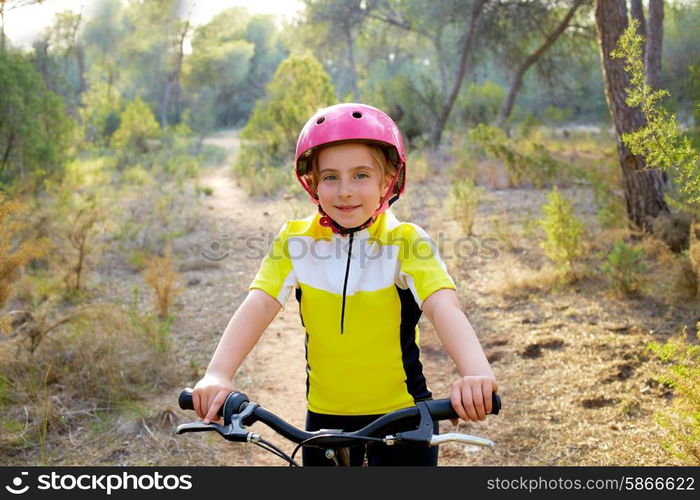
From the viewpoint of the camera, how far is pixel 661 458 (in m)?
3.75

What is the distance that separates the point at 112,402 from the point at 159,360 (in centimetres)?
66

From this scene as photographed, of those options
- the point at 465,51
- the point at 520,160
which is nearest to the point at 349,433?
the point at 520,160

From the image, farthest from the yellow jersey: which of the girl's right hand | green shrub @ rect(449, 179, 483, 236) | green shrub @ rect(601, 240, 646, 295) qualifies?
green shrub @ rect(449, 179, 483, 236)

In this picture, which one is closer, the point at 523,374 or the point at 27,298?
the point at 523,374

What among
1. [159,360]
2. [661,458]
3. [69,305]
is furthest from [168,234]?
[661,458]

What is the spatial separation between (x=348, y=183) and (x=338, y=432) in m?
0.96

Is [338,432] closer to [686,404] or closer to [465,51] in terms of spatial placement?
[686,404]

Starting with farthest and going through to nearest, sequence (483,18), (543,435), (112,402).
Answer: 1. (483,18)
2. (112,402)
3. (543,435)

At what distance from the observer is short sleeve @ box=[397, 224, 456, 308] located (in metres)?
2.26

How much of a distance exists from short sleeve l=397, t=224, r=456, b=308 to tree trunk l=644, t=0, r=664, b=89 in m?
7.66

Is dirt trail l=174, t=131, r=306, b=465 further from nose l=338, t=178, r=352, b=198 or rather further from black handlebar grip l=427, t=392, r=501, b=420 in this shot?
black handlebar grip l=427, t=392, r=501, b=420

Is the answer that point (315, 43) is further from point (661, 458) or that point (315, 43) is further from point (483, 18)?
point (661, 458)

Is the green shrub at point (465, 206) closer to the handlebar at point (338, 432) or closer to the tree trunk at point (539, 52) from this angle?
the handlebar at point (338, 432)

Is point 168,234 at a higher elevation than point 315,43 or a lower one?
lower
